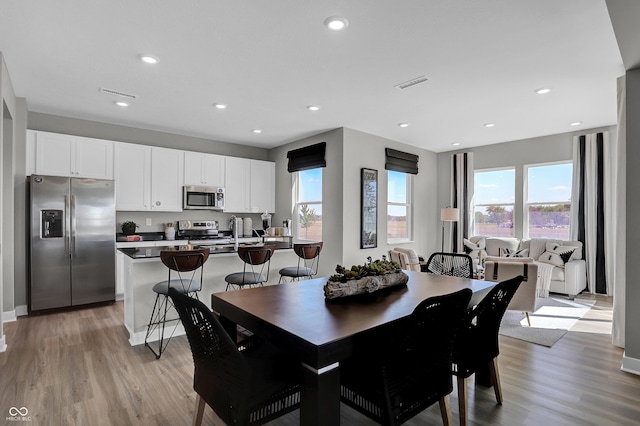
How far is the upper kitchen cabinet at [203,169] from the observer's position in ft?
18.8

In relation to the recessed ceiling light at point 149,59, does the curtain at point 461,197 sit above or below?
below

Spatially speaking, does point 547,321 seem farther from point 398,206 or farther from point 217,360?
point 217,360

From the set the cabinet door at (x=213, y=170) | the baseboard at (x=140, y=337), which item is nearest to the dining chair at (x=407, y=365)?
the baseboard at (x=140, y=337)

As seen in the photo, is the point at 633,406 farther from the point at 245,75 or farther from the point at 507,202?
the point at 507,202

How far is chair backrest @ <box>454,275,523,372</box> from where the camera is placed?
78.3 inches

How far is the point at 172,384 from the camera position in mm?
2566

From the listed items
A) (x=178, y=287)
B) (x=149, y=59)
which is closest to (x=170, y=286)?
(x=178, y=287)

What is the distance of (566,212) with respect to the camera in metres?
5.84

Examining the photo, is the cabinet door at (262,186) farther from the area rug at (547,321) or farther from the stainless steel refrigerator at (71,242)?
the area rug at (547,321)

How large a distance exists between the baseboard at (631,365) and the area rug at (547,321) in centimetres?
59

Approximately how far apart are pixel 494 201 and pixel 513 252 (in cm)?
128

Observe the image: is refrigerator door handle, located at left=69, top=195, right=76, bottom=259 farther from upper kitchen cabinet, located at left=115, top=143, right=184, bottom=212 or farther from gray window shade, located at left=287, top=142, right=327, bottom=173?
gray window shade, located at left=287, top=142, right=327, bottom=173

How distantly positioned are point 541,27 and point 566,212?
4387 mm

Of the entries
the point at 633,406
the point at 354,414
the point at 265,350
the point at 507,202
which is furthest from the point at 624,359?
the point at 507,202
